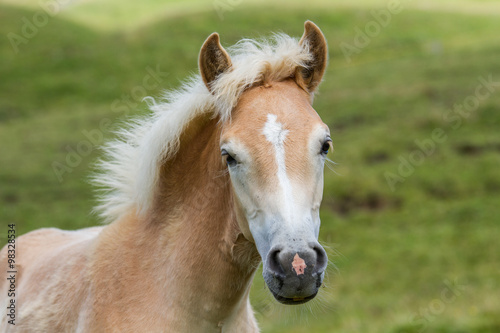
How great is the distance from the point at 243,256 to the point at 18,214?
55.4 ft

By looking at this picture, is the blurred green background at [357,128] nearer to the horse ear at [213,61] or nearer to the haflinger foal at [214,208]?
the haflinger foal at [214,208]

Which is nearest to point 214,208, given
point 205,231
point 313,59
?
point 205,231

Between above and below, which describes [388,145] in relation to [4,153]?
below

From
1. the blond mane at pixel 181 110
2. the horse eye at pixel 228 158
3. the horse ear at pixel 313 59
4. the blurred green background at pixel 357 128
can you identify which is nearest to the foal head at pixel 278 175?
the horse eye at pixel 228 158

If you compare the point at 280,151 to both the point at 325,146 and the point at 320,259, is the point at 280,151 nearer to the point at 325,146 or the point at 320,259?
the point at 325,146

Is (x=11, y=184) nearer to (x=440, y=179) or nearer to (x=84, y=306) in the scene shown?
(x=440, y=179)

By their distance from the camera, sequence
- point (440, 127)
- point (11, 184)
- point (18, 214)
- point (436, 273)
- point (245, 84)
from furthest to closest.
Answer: point (440, 127)
point (11, 184)
point (18, 214)
point (436, 273)
point (245, 84)

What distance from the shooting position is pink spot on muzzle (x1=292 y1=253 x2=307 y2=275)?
10.5 ft

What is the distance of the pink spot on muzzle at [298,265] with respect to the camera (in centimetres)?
320

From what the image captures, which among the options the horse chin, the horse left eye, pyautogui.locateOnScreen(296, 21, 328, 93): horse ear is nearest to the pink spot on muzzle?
the horse chin

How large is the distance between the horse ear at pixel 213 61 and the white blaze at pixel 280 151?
1.95 feet

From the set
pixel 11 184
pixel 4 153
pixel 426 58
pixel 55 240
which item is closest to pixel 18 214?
pixel 11 184

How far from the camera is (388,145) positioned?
887 inches

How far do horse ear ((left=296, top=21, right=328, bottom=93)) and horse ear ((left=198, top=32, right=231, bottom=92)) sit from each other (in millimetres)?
530
